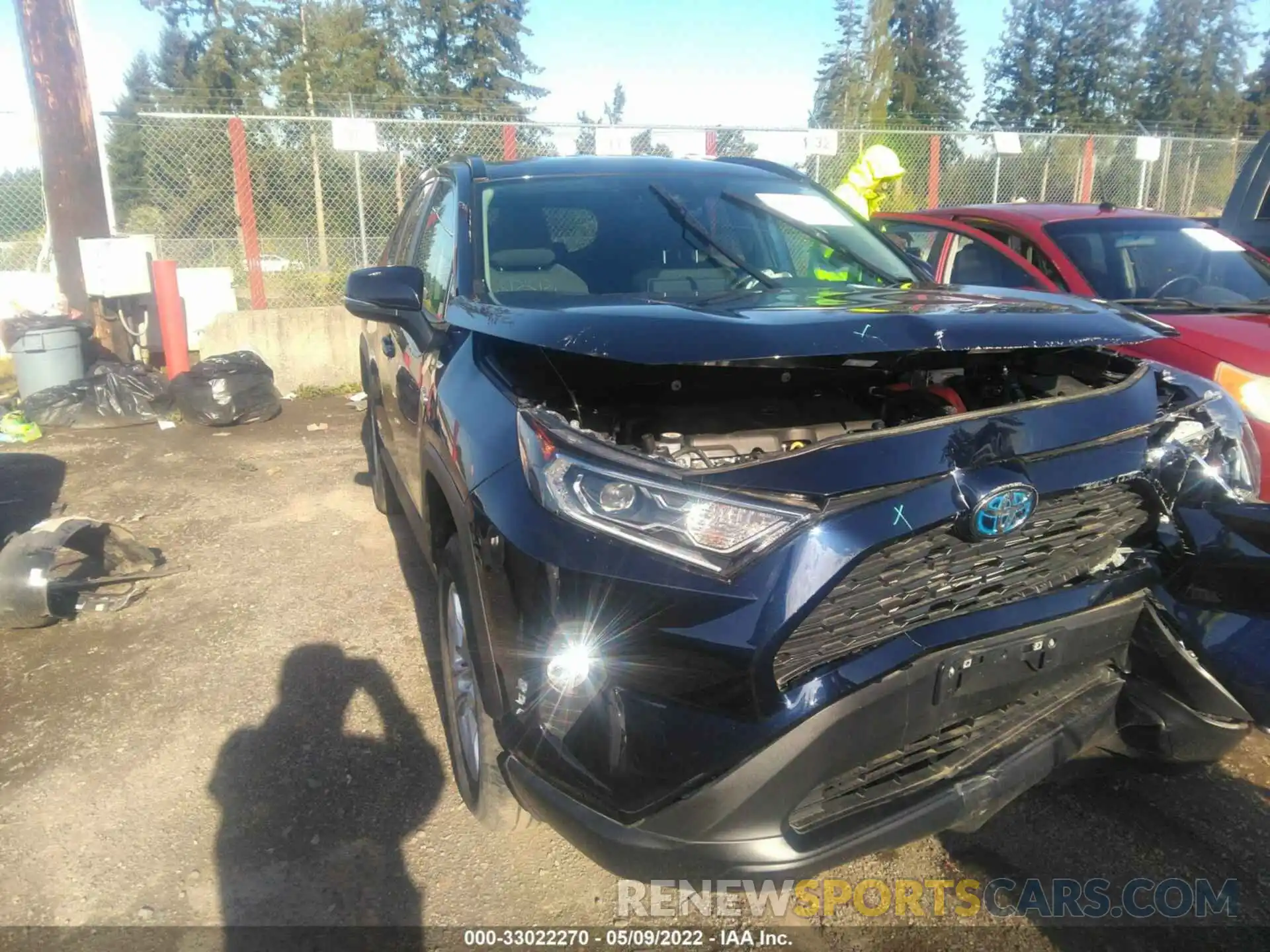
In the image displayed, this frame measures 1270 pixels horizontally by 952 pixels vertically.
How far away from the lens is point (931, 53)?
4972 cm

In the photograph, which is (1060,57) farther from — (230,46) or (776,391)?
(776,391)

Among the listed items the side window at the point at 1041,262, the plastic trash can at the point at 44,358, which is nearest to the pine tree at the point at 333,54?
the plastic trash can at the point at 44,358

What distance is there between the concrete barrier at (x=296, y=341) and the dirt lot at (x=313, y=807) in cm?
508

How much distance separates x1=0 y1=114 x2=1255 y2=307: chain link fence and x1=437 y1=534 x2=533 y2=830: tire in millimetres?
7812

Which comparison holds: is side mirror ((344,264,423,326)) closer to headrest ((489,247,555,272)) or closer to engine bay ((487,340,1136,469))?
headrest ((489,247,555,272))

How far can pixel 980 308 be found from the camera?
2.36 meters

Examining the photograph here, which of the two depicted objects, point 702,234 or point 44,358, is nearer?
point 702,234

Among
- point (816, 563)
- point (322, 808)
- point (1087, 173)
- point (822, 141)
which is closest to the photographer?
point (816, 563)

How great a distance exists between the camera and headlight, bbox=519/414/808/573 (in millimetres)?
1798

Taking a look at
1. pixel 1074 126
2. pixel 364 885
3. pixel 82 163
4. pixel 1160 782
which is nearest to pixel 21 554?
pixel 364 885

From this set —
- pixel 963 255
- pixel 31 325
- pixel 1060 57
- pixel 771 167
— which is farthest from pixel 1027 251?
pixel 1060 57

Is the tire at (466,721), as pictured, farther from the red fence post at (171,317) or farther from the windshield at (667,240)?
the red fence post at (171,317)

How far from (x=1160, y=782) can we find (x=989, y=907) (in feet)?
2.86

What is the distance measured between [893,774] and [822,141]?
431 inches
